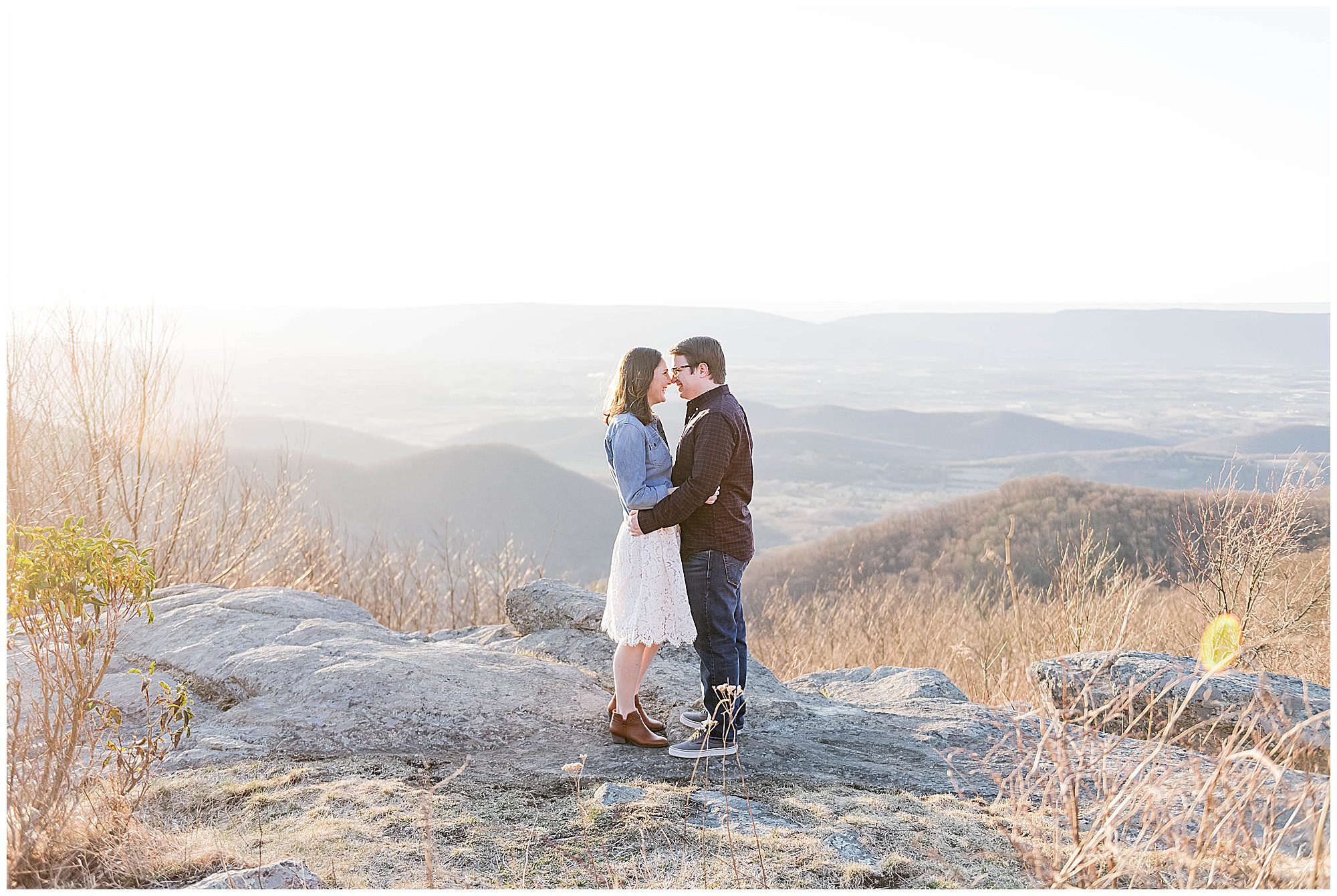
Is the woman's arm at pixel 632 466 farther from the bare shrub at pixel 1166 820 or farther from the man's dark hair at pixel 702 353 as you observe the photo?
the bare shrub at pixel 1166 820

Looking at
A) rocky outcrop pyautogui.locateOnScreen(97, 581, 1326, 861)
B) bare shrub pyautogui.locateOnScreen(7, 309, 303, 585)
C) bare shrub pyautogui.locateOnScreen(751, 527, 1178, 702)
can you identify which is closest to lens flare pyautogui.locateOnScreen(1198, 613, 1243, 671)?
bare shrub pyautogui.locateOnScreen(751, 527, 1178, 702)

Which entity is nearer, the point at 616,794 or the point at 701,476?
the point at 616,794

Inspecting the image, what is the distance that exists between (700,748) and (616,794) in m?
0.59

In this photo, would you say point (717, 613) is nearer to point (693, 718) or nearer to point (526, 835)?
point (693, 718)

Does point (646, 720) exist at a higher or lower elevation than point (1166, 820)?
lower

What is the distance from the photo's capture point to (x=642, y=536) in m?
4.17

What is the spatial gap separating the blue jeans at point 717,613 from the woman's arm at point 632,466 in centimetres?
36

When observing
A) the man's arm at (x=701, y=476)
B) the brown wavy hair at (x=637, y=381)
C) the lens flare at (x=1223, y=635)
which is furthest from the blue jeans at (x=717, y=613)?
the lens flare at (x=1223, y=635)

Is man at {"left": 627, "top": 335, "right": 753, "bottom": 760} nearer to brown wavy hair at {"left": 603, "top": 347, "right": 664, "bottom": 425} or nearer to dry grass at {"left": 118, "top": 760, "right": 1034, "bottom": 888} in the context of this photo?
brown wavy hair at {"left": 603, "top": 347, "right": 664, "bottom": 425}

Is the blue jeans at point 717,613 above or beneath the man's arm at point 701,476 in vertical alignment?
beneath

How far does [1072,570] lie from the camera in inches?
274

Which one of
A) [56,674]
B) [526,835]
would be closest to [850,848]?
[526,835]

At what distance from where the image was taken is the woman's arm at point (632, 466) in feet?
13.3

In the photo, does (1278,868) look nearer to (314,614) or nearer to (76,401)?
(314,614)
